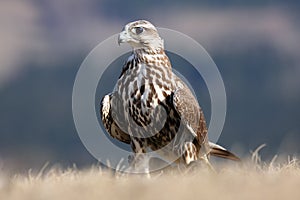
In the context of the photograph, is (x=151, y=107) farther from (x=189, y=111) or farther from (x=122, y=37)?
(x=122, y=37)

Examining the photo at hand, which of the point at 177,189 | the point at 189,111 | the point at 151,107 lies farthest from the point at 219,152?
the point at 177,189

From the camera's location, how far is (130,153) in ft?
32.3

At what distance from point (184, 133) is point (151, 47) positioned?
1259 mm

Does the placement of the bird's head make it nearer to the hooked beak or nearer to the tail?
the hooked beak

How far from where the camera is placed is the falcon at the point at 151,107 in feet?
31.5

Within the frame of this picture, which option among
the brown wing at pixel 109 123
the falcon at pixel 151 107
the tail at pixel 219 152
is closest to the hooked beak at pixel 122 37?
the falcon at pixel 151 107

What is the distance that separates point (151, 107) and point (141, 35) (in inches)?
43.0

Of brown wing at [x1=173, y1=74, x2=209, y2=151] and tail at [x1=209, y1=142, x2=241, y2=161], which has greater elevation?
brown wing at [x1=173, y1=74, x2=209, y2=151]

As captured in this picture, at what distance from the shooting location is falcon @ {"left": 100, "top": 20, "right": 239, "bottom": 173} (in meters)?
9.60

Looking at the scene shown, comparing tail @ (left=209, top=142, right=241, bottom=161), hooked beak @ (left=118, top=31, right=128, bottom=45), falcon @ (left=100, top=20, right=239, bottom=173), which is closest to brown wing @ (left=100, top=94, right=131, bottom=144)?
falcon @ (left=100, top=20, right=239, bottom=173)

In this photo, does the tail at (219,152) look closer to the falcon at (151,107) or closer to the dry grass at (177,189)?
the falcon at (151,107)

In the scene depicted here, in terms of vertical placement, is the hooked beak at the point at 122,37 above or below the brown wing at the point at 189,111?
above

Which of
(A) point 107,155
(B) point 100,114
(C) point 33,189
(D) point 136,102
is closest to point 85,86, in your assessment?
(B) point 100,114

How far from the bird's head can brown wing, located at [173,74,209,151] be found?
0.58 metres
